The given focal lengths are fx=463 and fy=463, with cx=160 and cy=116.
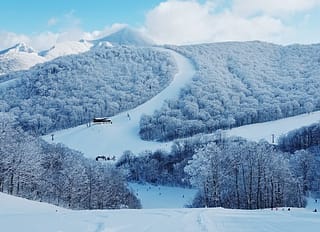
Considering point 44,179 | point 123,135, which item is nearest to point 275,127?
point 123,135

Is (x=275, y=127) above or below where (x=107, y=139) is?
above

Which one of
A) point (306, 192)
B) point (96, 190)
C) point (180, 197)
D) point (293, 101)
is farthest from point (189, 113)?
point (96, 190)

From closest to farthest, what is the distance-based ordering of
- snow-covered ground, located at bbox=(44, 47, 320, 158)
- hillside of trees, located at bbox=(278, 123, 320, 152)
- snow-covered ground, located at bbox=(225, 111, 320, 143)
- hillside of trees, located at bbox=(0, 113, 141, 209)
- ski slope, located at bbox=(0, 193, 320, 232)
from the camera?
1. ski slope, located at bbox=(0, 193, 320, 232)
2. hillside of trees, located at bbox=(0, 113, 141, 209)
3. hillside of trees, located at bbox=(278, 123, 320, 152)
4. snow-covered ground, located at bbox=(225, 111, 320, 143)
5. snow-covered ground, located at bbox=(44, 47, 320, 158)

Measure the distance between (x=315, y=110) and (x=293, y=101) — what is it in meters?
13.9

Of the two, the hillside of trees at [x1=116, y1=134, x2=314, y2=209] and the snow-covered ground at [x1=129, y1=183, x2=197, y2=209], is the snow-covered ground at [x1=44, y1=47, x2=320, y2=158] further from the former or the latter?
the hillside of trees at [x1=116, y1=134, x2=314, y2=209]

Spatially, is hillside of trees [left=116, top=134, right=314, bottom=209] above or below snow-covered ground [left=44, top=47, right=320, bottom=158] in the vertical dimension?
below

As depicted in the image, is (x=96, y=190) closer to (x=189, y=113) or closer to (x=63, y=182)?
(x=63, y=182)

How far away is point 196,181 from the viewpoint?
6019 centimetres

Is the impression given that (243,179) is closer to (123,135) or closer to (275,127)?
(275,127)

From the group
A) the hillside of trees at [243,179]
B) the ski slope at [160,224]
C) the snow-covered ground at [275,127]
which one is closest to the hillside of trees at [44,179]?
the hillside of trees at [243,179]

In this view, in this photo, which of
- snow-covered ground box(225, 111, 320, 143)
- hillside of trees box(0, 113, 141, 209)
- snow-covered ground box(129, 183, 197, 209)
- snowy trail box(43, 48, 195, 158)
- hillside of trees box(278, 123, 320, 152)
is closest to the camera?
hillside of trees box(0, 113, 141, 209)

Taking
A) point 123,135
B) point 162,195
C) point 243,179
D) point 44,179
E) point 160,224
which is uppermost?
point 123,135

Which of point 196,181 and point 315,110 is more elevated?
point 315,110

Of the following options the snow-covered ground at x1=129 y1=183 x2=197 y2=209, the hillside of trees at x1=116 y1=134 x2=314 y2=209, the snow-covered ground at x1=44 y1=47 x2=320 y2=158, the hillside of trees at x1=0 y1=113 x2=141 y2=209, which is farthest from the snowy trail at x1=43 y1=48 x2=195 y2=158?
the hillside of trees at x1=116 y1=134 x2=314 y2=209
